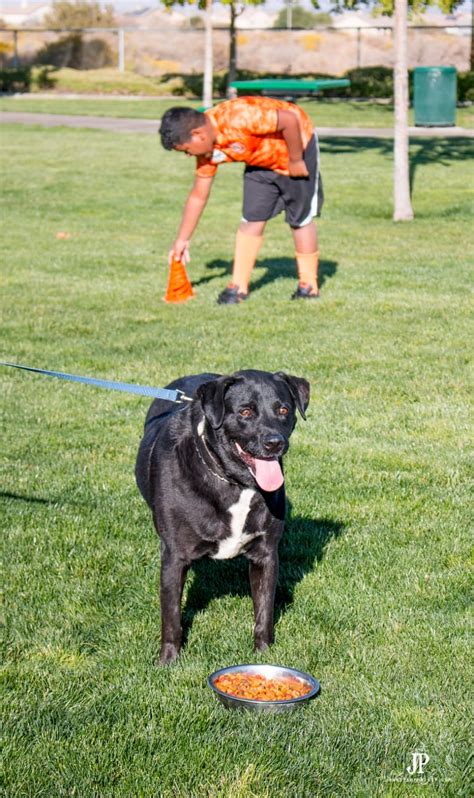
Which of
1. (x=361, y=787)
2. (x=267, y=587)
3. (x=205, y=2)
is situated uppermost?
(x=205, y=2)

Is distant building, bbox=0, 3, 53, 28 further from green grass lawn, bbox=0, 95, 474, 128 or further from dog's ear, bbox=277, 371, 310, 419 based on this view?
dog's ear, bbox=277, 371, 310, 419

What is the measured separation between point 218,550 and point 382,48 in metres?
50.4

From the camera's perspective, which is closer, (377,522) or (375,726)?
(375,726)

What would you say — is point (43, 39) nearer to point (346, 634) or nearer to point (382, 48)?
point (382, 48)

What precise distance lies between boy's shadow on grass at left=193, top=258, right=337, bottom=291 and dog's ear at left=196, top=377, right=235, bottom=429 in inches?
302

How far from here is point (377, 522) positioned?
228 inches

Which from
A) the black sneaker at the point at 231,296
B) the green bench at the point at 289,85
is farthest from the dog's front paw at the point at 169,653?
the green bench at the point at 289,85

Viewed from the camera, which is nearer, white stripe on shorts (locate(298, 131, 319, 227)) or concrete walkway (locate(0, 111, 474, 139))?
white stripe on shorts (locate(298, 131, 319, 227))

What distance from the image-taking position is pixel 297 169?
10.1 meters

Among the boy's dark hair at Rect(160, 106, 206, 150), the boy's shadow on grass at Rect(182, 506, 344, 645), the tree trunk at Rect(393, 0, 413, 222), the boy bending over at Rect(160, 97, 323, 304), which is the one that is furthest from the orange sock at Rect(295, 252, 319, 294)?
the boy's shadow on grass at Rect(182, 506, 344, 645)

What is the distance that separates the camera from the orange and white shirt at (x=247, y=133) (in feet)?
31.8

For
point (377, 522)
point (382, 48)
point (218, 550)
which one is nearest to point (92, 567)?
point (218, 550)

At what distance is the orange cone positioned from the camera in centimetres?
1082

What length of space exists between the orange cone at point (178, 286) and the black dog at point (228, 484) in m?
6.38
